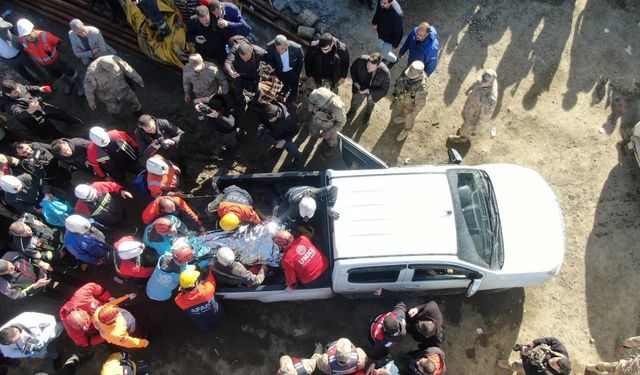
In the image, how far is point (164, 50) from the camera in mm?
8609

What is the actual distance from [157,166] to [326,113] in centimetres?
276

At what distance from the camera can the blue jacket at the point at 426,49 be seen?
7.76 m

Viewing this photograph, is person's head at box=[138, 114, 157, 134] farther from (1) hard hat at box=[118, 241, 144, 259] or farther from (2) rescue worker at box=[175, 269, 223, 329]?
(2) rescue worker at box=[175, 269, 223, 329]

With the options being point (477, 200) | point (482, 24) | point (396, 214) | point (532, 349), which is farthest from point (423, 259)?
point (482, 24)

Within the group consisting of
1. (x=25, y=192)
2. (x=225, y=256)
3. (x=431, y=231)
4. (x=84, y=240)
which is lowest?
(x=84, y=240)

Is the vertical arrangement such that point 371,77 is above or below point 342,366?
above

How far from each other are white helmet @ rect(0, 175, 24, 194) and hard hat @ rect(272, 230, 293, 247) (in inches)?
154

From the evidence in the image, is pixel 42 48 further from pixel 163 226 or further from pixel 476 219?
pixel 476 219

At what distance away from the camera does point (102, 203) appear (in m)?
6.74

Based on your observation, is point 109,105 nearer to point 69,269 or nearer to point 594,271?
point 69,269

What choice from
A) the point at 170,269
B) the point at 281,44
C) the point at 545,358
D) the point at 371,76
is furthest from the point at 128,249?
the point at 545,358

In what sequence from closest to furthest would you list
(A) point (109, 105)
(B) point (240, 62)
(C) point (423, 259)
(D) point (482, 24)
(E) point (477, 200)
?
(C) point (423, 259)
(E) point (477, 200)
(B) point (240, 62)
(A) point (109, 105)
(D) point (482, 24)

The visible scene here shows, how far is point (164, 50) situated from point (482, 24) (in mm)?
6539


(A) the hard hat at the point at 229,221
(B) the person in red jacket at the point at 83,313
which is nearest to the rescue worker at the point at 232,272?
(A) the hard hat at the point at 229,221
